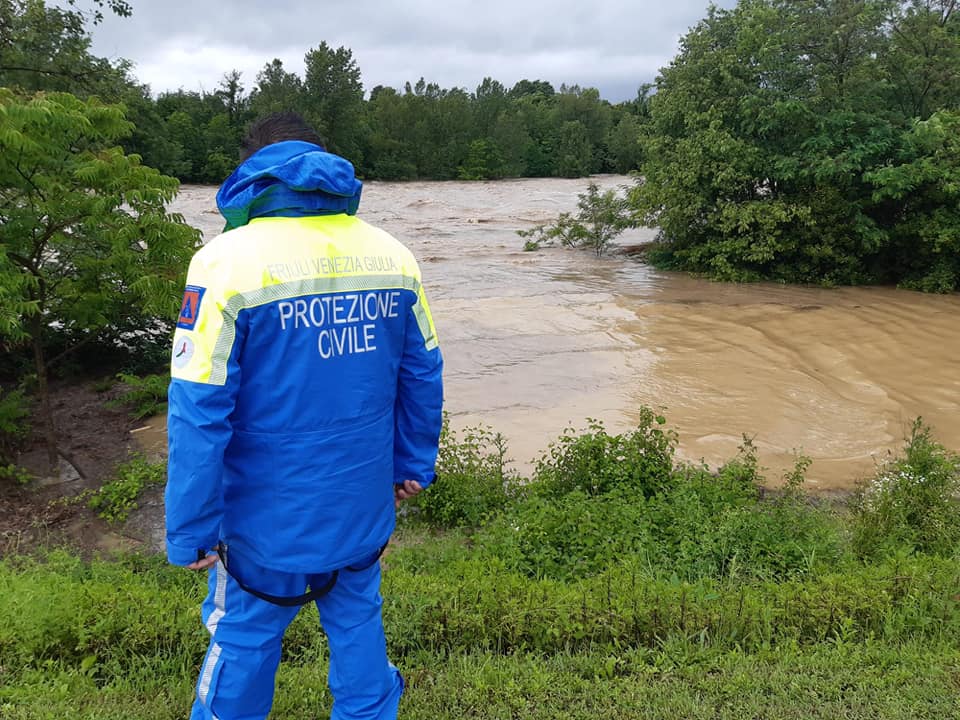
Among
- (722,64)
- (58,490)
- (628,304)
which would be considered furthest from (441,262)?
(58,490)

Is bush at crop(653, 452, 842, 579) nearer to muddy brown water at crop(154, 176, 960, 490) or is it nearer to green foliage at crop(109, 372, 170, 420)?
muddy brown water at crop(154, 176, 960, 490)

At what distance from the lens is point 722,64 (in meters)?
18.4

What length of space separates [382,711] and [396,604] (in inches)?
51.2

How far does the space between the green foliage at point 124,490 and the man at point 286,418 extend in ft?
16.3

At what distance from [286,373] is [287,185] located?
1.94 feet

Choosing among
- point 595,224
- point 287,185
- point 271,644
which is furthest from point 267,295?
point 595,224

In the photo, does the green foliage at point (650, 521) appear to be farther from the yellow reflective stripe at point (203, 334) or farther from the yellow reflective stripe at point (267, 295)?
the yellow reflective stripe at point (203, 334)

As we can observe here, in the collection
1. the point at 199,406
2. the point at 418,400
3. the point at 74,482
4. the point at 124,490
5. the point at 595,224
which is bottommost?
the point at 74,482

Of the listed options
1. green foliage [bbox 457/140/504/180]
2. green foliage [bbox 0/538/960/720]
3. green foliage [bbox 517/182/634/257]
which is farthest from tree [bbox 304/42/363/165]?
green foliage [bbox 0/538/960/720]

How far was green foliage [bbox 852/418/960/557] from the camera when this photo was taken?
559cm

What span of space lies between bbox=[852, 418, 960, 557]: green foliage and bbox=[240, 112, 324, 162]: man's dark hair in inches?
187

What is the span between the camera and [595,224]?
958 inches

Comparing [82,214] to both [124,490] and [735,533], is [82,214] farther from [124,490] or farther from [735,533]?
[735,533]

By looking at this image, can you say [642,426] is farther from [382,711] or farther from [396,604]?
[382,711]
